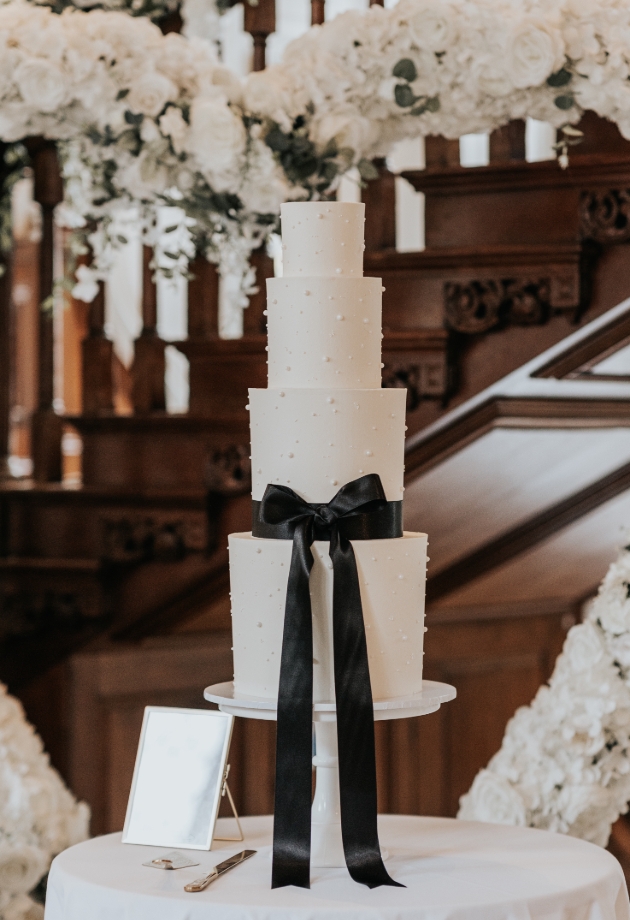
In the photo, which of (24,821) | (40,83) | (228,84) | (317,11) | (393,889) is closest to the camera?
(393,889)

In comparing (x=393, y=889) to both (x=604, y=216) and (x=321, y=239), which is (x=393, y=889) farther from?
(x=604, y=216)

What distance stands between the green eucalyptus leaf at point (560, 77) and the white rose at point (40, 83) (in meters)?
1.00

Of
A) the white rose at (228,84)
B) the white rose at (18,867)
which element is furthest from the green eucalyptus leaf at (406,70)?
the white rose at (18,867)

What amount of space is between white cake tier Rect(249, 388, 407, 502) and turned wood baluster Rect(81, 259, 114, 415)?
76.3 inches

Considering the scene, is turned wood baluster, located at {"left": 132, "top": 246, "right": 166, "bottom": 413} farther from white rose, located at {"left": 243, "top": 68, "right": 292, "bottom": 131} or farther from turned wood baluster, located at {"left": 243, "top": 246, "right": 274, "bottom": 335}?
white rose, located at {"left": 243, "top": 68, "right": 292, "bottom": 131}

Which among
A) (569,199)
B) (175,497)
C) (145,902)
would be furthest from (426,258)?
(145,902)

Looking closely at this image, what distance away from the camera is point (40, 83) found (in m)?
2.71

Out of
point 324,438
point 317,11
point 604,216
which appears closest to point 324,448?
point 324,438

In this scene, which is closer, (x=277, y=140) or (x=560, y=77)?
(x=560, y=77)

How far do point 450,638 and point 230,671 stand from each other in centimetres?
71

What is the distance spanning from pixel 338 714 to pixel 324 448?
0.38 metres

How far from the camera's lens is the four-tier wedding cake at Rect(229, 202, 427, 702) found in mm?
1902

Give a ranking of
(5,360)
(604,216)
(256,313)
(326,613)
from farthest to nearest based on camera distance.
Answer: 1. (5,360)
2. (256,313)
3. (604,216)
4. (326,613)

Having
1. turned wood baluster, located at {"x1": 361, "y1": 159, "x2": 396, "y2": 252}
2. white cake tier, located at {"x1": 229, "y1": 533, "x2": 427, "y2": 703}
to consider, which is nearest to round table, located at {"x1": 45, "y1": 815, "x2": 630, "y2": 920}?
white cake tier, located at {"x1": 229, "y1": 533, "x2": 427, "y2": 703}
